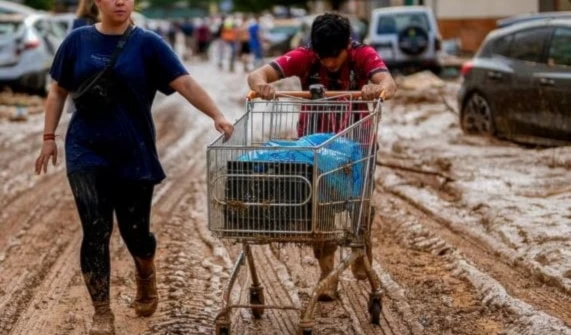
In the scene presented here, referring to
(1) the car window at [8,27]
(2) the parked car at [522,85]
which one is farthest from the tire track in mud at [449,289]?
(1) the car window at [8,27]

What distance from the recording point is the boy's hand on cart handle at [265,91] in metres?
7.11

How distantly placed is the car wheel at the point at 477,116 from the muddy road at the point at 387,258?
1.31 metres

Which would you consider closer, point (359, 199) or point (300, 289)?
point (359, 199)

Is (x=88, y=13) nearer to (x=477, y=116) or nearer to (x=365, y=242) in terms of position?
(x=365, y=242)

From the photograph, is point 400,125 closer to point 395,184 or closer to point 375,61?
point 395,184

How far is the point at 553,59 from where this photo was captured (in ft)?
49.9

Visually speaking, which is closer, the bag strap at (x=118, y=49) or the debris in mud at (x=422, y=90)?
the bag strap at (x=118, y=49)

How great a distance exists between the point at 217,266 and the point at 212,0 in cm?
12397

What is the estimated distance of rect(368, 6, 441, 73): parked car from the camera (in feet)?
103

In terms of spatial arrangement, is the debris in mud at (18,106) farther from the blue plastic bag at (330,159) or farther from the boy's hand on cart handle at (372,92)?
the blue plastic bag at (330,159)

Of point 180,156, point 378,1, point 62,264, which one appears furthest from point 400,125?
point 378,1

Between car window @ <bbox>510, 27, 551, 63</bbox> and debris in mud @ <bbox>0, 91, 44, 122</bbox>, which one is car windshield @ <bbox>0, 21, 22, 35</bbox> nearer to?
debris in mud @ <bbox>0, 91, 44, 122</bbox>

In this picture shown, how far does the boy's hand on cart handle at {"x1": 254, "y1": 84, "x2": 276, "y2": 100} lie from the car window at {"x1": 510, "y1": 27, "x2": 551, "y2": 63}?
8817mm

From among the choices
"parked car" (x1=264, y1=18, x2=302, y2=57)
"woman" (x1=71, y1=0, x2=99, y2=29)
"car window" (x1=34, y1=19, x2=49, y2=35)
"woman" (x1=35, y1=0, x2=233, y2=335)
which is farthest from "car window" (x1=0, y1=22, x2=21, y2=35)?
"parked car" (x1=264, y1=18, x2=302, y2=57)
